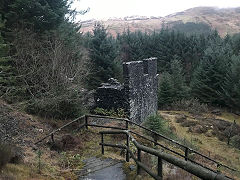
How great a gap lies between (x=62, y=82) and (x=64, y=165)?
6.55m

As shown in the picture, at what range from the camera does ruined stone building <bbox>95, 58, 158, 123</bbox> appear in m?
15.1

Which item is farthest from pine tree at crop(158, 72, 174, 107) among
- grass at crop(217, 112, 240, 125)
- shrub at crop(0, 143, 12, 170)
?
shrub at crop(0, 143, 12, 170)

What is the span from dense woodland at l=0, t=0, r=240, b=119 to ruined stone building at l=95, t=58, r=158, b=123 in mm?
1580

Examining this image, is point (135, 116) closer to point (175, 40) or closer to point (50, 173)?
point (50, 173)

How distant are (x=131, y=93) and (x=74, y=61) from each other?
442 centimetres

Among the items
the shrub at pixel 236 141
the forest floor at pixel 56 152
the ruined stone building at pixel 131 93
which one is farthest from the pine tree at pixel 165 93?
the forest floor at pixel 56 152

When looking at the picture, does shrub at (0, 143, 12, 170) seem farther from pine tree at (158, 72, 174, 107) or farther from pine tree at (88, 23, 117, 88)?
pine tree at (158, 72, 174, 107)

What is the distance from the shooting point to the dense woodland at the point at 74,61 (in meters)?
12.3

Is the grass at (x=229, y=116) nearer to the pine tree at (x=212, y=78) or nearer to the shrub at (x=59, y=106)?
the pine tree at (x=212, y=78)

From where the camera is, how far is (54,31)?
632 inches

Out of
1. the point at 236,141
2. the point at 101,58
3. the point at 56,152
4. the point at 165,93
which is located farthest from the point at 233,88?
the point at 56,152

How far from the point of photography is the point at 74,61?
1634 cm

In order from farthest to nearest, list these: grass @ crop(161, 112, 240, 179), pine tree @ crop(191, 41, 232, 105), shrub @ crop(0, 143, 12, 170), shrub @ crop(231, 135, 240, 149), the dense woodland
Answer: pine tree @ crop(191, 41, 232, 105), shrub @ crop(231, 135, 240, 149), grass @ crop(161, 112, 240, 179), the dense woodland, shrub @ crop(0, 143, 12, 170)

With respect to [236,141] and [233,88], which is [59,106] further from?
[233,88]
